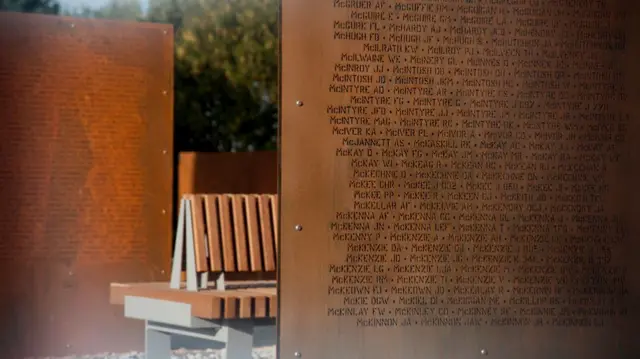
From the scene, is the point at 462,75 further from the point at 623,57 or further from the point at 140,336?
the point at 140,336

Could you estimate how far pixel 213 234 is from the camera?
5645 mm

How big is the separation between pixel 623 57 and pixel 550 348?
1049 millimetres

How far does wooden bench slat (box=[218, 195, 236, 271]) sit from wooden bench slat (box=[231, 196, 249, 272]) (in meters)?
0.02

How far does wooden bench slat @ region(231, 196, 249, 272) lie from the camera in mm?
5684

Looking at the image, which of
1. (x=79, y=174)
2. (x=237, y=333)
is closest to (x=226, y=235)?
(x=237, y=333)

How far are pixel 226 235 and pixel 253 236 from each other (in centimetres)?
13

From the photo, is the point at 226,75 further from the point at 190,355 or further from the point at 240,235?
the point at 240,235

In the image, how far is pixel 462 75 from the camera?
4395 mm

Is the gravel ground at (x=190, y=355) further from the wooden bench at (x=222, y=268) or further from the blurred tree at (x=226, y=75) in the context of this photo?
the blurred tree at (x=226, y=75)

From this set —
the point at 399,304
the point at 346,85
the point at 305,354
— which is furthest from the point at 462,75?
the point at 305,354

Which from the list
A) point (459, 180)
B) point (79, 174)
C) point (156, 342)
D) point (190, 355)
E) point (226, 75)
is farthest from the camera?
point (226, 75)

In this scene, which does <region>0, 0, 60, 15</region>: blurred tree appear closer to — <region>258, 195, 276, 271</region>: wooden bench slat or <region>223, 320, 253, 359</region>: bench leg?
<region>258, 195, 276, 271</region>: wooden bench slat

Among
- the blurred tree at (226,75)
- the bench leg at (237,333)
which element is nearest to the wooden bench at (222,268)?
the bench leg at (237,333)

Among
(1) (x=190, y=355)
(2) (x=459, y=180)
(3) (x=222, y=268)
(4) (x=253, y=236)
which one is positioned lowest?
(1) (x=190, y=355)
